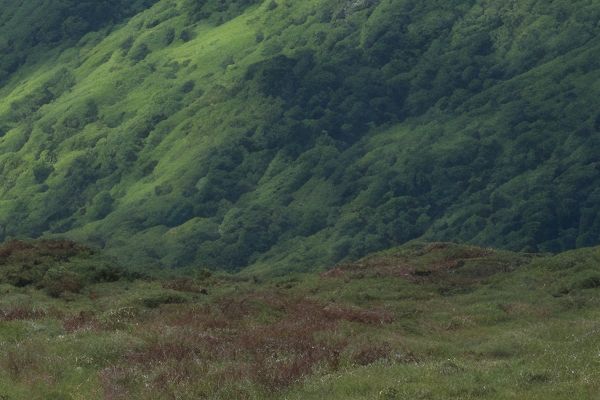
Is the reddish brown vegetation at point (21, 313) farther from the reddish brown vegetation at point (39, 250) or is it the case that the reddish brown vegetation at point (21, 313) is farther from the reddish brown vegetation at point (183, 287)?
the reddish brown vegetation at point (39, 250)

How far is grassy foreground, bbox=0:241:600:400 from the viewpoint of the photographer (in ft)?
88.2

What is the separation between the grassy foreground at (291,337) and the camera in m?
26.9

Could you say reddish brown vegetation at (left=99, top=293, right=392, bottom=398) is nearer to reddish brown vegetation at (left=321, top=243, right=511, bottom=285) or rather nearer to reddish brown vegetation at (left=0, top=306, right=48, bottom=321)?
reddish brown vegetation at (left=0, top=306, right=48, bottom=321)

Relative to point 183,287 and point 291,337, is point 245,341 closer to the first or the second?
point 291,337

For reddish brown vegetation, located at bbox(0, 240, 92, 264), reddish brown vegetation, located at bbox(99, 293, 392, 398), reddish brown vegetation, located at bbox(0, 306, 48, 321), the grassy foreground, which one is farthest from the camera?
reddish brown vegetation, located at bbox(0, 240, 92, 264)

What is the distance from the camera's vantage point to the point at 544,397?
24.1 meters

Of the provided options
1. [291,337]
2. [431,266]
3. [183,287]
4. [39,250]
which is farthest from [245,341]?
[431,266]

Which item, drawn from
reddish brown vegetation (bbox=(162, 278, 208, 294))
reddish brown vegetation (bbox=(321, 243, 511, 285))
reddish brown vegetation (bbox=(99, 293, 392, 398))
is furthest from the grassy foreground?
reddish brown vegetation (bbox=(321, 243, 511, 285))

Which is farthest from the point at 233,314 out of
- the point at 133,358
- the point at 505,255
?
the point at 505,255

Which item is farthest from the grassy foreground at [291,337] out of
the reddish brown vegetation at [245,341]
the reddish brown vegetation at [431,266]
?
the reddish brown vegetation at [431,266]

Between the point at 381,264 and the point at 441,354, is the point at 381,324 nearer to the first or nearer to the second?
the point at 441,354

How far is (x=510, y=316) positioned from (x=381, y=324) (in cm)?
732

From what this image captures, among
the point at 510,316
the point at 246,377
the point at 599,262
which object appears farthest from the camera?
the point at 599,262

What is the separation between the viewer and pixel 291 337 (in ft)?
115
